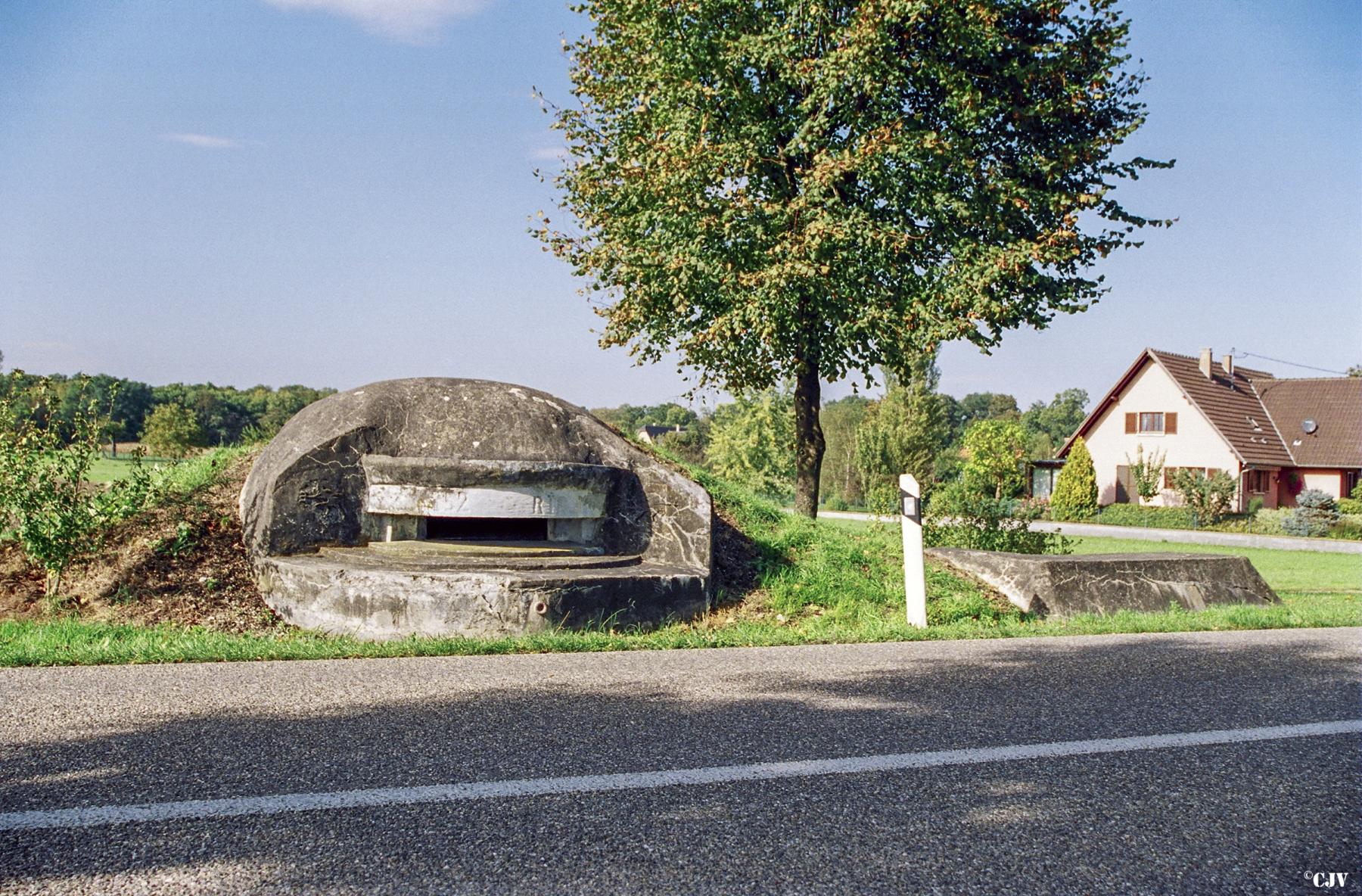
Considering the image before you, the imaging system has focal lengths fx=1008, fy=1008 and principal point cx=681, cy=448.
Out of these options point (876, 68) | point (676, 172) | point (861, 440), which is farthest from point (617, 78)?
point (861, 440)

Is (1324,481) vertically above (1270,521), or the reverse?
(1324,481)

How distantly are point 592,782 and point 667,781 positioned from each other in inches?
11.1

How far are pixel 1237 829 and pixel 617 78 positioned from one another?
14201mm

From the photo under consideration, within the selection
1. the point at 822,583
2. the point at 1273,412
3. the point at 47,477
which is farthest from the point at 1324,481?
the point at 47,477

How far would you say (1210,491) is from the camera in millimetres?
37094

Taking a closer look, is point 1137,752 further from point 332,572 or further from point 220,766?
point 332,572

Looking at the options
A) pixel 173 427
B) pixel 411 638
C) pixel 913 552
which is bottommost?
pixel 411 638

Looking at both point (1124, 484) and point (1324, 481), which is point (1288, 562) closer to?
point (1124, 484)

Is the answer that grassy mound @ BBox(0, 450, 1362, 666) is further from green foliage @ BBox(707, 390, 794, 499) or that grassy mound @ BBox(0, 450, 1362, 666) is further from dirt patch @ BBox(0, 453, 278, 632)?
green foliage @ BBox(707, 390, 794, 499)

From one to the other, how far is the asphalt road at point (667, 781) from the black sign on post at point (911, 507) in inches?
108

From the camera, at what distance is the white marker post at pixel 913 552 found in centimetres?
851

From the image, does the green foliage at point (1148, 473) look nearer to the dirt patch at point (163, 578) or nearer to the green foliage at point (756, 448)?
the green foliage at point (756, 448)

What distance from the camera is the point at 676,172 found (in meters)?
13.6

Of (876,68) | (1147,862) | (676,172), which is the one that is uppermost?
(876,68)
